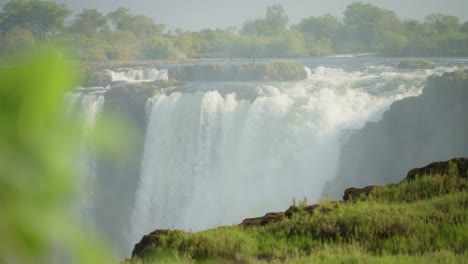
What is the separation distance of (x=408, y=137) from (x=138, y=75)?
1913 centimetres

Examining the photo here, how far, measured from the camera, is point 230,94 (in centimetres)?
2425

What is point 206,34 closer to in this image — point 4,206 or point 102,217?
point 102,217

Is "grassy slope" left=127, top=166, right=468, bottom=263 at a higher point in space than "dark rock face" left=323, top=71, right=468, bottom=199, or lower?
higher

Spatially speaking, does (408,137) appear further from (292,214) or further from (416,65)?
(292,214)

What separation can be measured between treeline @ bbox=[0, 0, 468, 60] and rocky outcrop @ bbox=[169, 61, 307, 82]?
8663 millimetres

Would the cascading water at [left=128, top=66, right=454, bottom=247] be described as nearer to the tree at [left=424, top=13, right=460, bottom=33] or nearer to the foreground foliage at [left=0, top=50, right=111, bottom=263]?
the tree at [left=424, top=13, right=460, bottom=33]

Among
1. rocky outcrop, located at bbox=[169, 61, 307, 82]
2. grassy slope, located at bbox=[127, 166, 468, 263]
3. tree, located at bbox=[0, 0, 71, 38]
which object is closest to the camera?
grassy slope, located at bbox=[127, 166, 468, 263]

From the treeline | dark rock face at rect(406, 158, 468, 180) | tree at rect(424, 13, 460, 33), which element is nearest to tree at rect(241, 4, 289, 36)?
the treeline

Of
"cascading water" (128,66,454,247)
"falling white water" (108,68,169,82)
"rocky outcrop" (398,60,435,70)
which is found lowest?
"cascading water" (128,66,454,247)

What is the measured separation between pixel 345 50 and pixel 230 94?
20.4m

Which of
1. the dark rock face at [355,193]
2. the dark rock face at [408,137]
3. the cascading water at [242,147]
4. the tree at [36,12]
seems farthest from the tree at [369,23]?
the dark rock face at [355,193]

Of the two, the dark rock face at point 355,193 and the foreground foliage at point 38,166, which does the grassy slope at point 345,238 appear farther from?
the foreground foliage at point 38,166

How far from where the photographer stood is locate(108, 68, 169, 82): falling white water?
33.0m

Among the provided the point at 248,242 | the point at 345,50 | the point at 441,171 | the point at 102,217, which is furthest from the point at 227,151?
the point at 345,50
